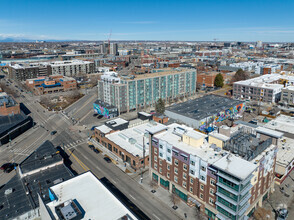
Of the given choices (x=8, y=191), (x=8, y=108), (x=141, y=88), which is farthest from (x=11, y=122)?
(x=141, y=88)


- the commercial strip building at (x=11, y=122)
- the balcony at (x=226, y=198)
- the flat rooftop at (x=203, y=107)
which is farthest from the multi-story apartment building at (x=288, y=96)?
the commercial strip building at (x=11, y=122)

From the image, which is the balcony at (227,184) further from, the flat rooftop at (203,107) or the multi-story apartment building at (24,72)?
the multi-story apartment building at (24,72)

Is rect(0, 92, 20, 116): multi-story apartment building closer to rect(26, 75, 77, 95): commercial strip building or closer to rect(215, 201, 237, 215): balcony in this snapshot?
rect(26, 75, 77, 95): commercial strip building

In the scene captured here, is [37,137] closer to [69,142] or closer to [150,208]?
[69,142]

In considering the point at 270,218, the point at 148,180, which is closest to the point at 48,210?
Answer: the point at 148,180

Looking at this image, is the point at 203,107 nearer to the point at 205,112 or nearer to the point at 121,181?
the point at 205,112

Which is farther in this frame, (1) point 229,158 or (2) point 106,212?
(1) point 229,158

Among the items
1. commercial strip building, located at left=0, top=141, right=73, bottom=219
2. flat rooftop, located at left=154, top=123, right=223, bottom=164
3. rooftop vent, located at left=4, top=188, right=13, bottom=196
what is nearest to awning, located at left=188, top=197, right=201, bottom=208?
flat rooftop, located at left=154, top=123, right=223, bottom=164
